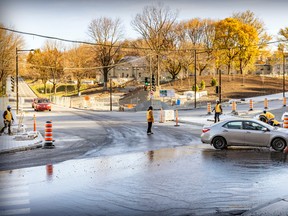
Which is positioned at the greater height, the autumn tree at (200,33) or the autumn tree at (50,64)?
the autumn tree at (200,33)

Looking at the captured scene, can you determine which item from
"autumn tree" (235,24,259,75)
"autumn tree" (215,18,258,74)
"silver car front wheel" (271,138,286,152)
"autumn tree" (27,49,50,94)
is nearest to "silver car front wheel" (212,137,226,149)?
"silver car front wheel" (271,138,286,152)

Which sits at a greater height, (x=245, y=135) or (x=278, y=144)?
(x=245, y=135)

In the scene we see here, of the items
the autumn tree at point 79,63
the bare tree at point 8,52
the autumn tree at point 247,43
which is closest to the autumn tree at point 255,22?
the autumn tree at point 247,43

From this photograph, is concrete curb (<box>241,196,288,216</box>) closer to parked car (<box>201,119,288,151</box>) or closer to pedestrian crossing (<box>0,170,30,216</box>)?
pedestrian crossing (<box>0,170,30,216</box>)

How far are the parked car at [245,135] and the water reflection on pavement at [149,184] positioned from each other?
1.07 meters

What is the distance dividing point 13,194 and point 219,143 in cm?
1030

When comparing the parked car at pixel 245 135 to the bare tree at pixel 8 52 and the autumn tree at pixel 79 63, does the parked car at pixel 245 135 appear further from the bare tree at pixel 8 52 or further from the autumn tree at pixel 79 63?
the autumn tree at pixel 79 63

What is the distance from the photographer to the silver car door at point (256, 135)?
17.6 metres

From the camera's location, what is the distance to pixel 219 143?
18.4 m

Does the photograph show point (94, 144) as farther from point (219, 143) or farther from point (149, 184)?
point (149, 184)

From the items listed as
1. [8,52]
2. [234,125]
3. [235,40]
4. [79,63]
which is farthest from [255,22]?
[234,125]

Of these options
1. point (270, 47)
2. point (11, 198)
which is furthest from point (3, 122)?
point (270, 47)

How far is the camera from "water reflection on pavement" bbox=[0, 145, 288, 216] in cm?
934

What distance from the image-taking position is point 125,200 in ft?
32.5
